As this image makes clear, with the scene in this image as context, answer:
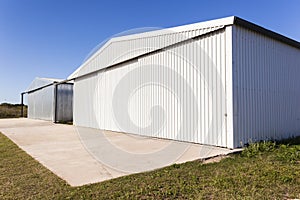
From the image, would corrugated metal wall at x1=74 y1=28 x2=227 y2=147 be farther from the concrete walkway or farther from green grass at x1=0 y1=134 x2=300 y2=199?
green grass at x1=0 y1=134 x2=300 y2=199

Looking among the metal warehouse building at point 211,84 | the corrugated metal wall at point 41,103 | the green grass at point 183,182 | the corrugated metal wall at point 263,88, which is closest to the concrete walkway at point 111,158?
the green grass at point 183,182

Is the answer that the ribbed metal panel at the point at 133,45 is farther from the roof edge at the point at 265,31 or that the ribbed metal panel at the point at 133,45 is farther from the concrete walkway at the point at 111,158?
the concrete walkway at the point at 111,158

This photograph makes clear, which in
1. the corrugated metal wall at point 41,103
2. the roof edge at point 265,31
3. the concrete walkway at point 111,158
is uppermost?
the roof edge at point 265,31

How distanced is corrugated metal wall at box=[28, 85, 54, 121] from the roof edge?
16.5 m

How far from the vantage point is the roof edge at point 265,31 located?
19.5ft

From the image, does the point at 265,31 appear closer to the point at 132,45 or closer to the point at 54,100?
the point at 132,45

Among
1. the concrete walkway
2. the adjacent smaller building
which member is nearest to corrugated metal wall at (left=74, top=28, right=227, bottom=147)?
the concrete walkway

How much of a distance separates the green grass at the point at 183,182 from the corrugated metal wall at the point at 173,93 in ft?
6.08

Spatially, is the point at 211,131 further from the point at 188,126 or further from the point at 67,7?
the point at 67,7

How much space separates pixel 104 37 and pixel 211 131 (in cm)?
854

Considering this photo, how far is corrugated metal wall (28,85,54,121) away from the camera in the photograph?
1927 centimetres

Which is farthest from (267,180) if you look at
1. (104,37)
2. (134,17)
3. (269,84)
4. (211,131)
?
(104,37)

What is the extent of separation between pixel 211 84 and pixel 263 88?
6.05 ft

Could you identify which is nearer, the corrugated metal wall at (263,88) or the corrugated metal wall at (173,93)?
the corrugated metal wall at (263,88)
